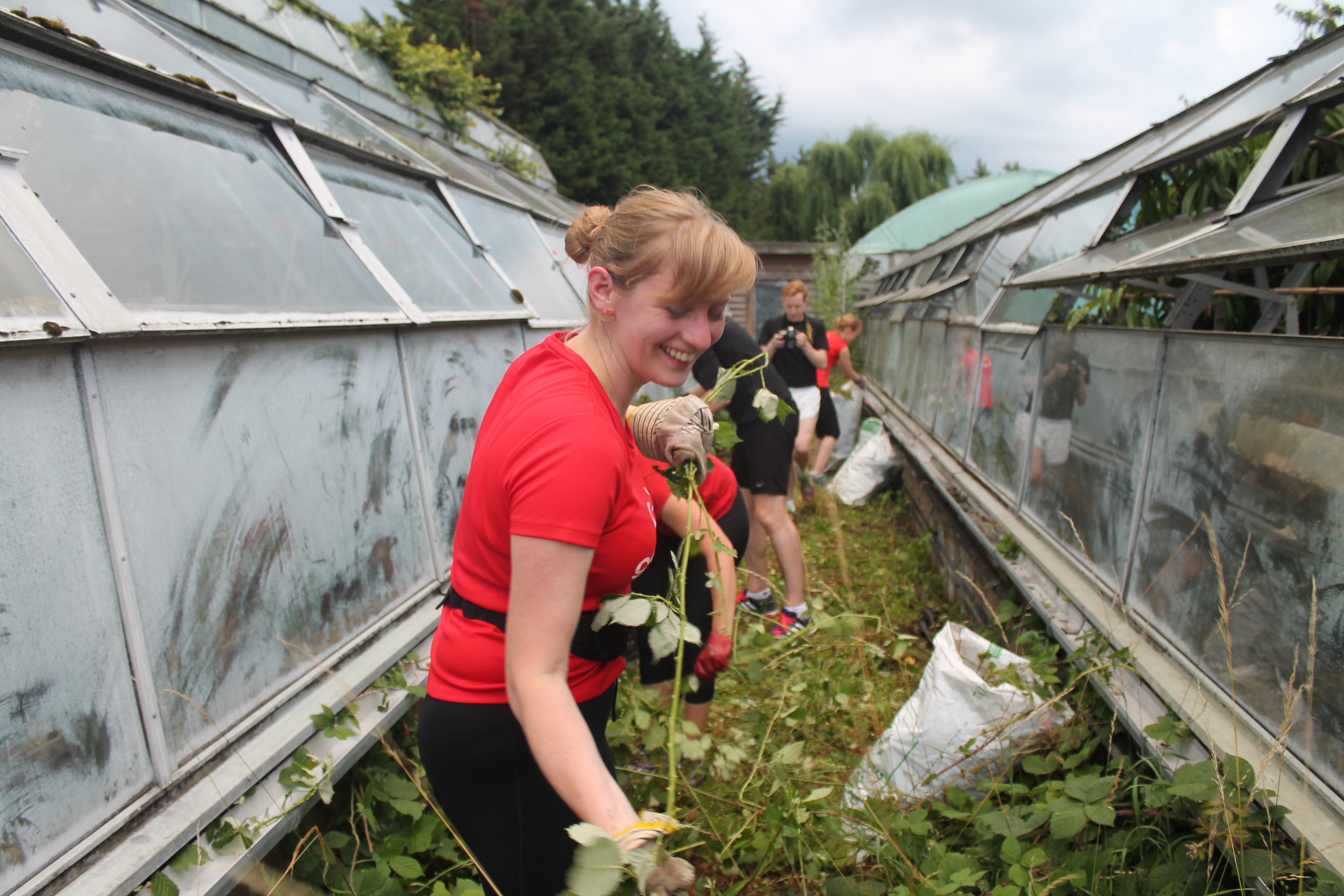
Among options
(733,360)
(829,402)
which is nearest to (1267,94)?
(733,360)

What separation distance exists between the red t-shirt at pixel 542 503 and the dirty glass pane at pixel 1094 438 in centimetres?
170

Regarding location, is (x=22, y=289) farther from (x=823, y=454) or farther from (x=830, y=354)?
(x=830, y=354)

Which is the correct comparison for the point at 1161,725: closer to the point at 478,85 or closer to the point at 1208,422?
the point at 1208,422

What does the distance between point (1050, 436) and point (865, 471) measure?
3.16 m

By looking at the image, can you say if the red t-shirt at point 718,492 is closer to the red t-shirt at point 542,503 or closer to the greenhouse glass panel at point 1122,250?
the red t-shirt at point 542,503

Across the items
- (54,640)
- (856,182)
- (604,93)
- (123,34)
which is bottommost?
(54,640)

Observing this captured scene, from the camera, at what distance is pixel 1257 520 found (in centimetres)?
193

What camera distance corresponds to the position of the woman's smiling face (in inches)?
48.3

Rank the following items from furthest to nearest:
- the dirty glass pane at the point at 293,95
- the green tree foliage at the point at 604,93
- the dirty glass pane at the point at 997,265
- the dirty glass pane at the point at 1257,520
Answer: the green tree foliage at the point at 604,93, the dirty glass pane at the point at 997,265, the dirty glass pane at the point at 293,95, the dirty glass pane at the point at 1257,520

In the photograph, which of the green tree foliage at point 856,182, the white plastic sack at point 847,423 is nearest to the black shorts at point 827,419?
the white plastic sack at point 847,423

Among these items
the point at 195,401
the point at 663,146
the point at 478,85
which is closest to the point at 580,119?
the point at 663,146

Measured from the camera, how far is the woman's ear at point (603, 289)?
127 cm

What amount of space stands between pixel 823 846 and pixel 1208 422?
1.68 meters

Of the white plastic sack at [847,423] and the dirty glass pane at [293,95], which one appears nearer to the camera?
the dirty glass pane at [293,95]
